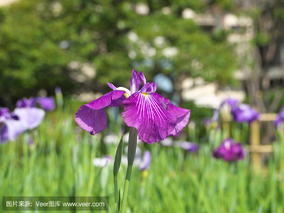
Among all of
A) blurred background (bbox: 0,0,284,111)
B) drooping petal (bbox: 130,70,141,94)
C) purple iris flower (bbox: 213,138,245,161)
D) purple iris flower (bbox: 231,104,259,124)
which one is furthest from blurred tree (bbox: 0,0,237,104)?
drooping petal (bbox: 130,70,141,94)

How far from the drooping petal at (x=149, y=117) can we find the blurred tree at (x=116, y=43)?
303 inches

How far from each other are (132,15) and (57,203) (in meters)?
7.95

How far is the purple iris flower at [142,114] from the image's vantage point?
68 centimetres

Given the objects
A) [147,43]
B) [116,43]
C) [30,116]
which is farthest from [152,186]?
[116,43]

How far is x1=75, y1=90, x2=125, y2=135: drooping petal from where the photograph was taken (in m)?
0.69

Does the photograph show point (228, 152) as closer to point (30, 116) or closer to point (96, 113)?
point (30, 116)

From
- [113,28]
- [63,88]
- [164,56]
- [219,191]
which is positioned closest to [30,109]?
[219,191]

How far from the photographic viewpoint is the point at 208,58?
331 inches

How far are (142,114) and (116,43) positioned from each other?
9454 millimetres

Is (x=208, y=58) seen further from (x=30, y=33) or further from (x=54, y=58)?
(x=30, y=33)

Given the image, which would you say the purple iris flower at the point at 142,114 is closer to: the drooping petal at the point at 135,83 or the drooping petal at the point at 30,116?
the drooping petal at the point at 135,83

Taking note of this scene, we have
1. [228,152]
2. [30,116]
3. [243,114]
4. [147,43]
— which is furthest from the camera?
[147,43]

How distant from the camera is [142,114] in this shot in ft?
2.26

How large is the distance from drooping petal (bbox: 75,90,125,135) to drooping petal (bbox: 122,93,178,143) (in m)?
0.04
